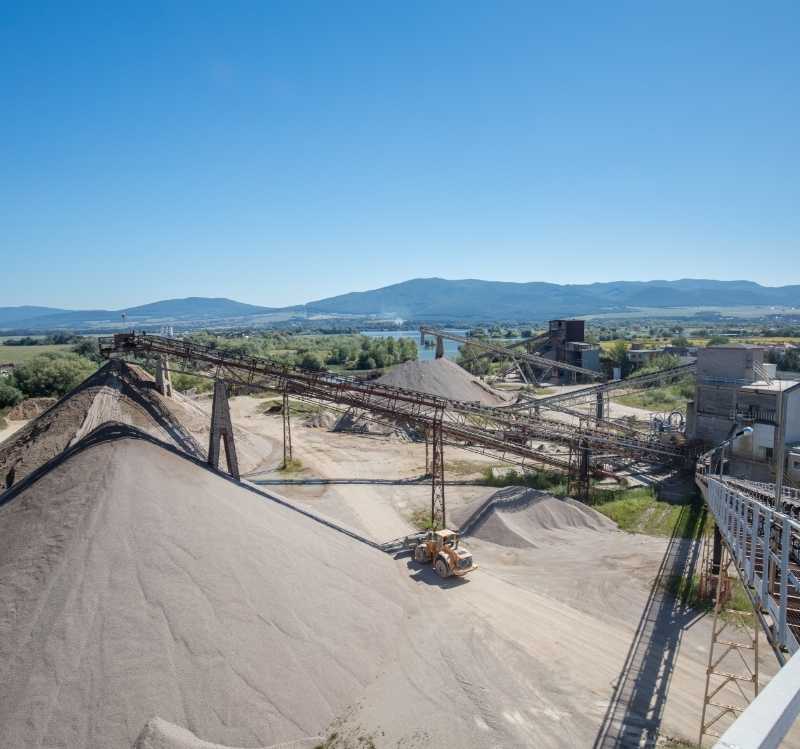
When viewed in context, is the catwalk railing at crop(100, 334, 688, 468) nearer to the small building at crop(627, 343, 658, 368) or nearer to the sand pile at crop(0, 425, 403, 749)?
the sand pile at crop(0, 425, 403, 749)

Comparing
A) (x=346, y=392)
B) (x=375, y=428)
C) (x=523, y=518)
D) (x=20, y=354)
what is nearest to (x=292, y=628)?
(x=523, y=518)

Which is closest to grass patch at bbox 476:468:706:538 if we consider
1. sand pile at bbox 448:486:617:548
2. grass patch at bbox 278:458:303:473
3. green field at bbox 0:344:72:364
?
sand pile at bbox 448:486:617:548

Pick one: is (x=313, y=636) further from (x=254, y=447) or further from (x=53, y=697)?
(x=254, y=447)

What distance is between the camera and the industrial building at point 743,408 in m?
23.8

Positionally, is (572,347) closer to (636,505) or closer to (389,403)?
(636,505)

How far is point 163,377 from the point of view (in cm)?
2916

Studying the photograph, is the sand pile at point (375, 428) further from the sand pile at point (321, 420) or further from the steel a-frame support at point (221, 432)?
the steel a-frame support at point (221, 432)

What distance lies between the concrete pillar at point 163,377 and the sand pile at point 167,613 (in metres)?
12.7

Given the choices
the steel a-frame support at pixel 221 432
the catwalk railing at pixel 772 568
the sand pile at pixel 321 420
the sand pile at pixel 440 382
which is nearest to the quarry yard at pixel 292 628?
the catwalk railing at pixel 772 568

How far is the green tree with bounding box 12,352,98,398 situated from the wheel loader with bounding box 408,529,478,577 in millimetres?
44268

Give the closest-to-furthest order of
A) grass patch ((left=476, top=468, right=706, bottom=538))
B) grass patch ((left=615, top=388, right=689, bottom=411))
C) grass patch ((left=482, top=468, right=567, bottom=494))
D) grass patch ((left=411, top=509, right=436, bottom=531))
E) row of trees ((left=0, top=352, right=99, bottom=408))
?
grass patch ((left=476, top=468, right=706, bottom=538)) → grass patch ((left=411, top=509, right=436, bottom=531)) → grass patch ((left=482, top=468, right=567, bottom=494)) → row of trees ((left=0, top=352, right=99, bottom=408)) → grass patch ((left=615, top=388, right=689, bottom=411))

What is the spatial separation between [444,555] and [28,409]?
4202cm

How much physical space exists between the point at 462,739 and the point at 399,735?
127 centimetres

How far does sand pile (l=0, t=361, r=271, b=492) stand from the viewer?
22.3m
